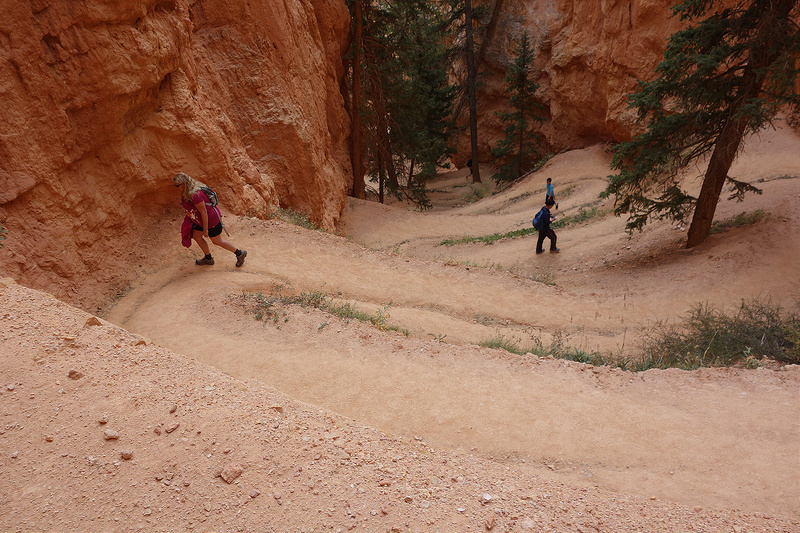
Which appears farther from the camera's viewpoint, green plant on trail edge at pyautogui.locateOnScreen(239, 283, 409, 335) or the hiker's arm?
the hiker's arm

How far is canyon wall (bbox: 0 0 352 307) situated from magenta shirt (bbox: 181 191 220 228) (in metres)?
1.24

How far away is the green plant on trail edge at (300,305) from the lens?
6.05 meters

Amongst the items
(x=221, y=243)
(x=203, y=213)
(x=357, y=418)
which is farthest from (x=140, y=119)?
(x=357, y=418)

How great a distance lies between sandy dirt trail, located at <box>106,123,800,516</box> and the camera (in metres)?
3.74

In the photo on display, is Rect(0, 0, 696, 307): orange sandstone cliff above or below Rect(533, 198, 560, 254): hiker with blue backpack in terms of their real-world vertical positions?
above

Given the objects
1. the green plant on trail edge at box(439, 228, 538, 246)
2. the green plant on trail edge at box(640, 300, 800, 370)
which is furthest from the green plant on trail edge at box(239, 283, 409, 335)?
the green plant on trail edge at box(439, 228, 538, 246)

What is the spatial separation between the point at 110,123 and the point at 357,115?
41.7ft

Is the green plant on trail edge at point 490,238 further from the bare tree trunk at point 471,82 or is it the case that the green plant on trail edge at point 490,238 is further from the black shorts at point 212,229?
the bare tree trunk at point 471,82

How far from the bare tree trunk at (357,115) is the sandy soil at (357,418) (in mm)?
12001

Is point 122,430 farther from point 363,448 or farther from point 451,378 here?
point 451,378

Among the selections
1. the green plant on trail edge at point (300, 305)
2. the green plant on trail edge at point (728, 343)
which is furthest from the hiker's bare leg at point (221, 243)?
the green plant on trail edge at point (728, 343)

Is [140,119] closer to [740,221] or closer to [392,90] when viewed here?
[740,221]

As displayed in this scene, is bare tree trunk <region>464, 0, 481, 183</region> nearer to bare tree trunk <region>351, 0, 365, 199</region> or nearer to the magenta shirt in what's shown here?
bare tree trunk <region>351, 0, 365, 199</region>

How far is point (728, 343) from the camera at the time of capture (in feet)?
19.8
